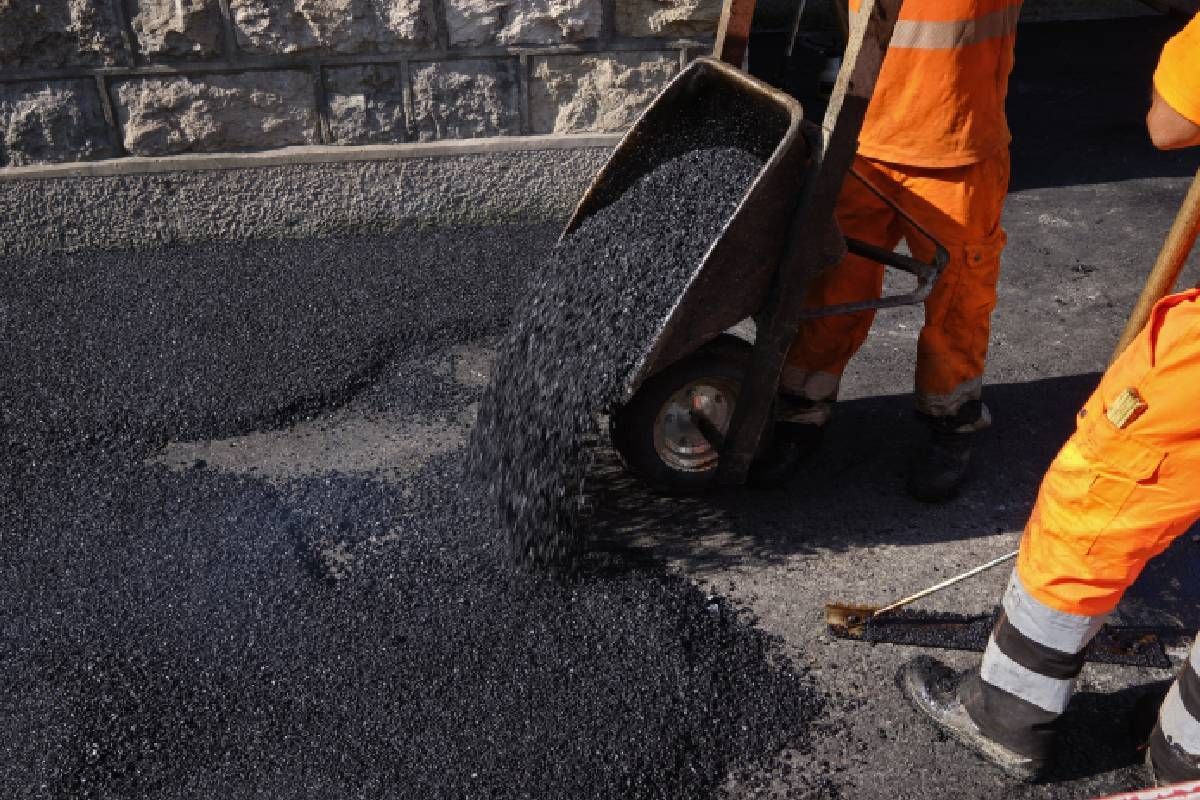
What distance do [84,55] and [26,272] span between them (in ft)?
3.06

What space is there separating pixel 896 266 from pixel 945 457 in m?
0.70

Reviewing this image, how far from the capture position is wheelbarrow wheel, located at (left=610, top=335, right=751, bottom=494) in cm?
317

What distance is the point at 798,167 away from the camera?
9.27 feet

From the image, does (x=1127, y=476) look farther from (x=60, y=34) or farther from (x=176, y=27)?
(x=60, y=34)

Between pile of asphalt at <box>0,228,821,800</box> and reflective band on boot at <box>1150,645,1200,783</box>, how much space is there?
755mm

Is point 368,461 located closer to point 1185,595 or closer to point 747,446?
point 747,446

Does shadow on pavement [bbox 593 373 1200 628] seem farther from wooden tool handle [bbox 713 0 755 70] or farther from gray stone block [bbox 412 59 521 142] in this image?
gray stone block [bbox 412 59 521 142]

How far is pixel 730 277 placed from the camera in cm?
285

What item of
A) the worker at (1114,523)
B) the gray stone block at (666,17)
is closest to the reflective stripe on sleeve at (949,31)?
the worker at (1114,523)

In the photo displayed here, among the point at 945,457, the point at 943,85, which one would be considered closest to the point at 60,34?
the point at 943,85

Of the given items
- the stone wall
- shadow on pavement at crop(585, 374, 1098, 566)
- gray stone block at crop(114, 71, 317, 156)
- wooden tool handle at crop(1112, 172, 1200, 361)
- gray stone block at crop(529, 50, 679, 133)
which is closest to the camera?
wooden tool handle at crop(1112, 172, 1200, 361)

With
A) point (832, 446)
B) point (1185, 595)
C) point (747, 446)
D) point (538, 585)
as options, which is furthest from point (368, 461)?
point (1185, 595)

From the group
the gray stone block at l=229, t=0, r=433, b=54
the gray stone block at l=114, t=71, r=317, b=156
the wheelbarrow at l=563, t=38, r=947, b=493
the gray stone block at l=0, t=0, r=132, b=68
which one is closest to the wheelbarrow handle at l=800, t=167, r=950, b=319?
the wheelbarrow at l=563, t=38, r=947, b=493

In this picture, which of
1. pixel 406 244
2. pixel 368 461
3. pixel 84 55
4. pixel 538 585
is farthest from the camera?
pixel 406 244
